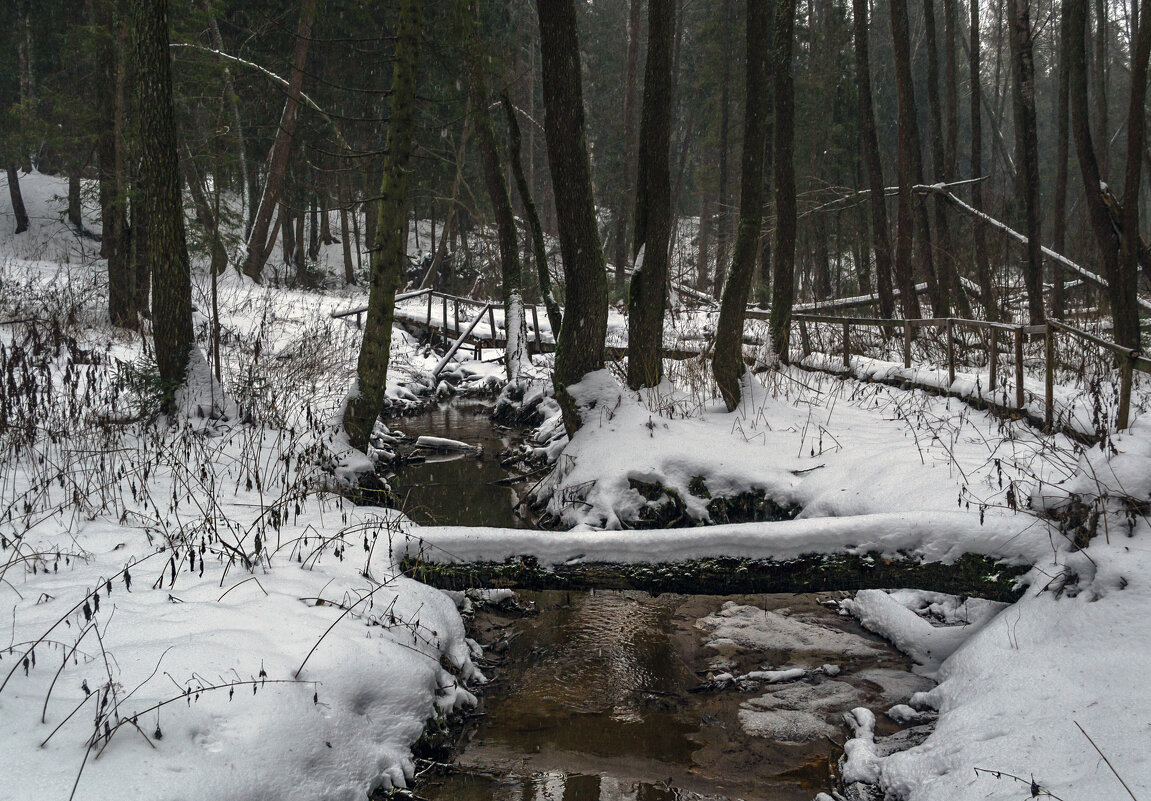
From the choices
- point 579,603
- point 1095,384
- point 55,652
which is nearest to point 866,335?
point 1095,384

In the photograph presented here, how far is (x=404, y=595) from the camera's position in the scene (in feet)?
13.4

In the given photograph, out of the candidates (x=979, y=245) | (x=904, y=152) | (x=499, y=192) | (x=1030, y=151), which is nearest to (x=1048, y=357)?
(x=1030, y=151)

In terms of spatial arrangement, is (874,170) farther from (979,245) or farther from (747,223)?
(747,223)

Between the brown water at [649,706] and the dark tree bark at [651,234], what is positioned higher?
the dark tree bark at [651,234]

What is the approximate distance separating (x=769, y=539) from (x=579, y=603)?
1.73 meters

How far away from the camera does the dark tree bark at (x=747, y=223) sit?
756cm

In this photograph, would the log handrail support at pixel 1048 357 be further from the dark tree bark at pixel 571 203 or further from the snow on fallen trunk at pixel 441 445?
the snow on fallen trunk at pixel 441 445

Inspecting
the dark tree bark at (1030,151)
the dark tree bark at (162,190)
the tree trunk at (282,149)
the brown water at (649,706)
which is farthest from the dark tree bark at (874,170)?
the tree trunk at (282,149)

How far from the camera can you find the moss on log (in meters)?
4.02

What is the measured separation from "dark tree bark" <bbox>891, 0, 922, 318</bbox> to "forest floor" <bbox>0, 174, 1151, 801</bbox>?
598cm

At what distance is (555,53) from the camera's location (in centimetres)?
746

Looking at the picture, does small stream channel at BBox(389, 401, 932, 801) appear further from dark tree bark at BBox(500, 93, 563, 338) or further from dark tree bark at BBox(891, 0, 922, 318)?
dark tree bark at BBox(891, 0, 922, 318)

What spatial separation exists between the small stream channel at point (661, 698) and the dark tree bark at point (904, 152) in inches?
333

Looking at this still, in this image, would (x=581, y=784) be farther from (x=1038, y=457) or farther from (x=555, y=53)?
(x=555, y=53)
